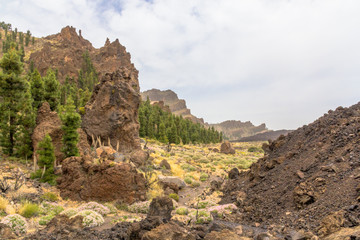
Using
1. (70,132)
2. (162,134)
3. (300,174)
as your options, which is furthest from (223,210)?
(162,134)

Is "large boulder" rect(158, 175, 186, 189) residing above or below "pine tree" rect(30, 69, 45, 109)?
below

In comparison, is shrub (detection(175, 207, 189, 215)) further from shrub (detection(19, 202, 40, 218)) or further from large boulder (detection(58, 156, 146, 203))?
shrub (detection(19, 202, 40, 218))

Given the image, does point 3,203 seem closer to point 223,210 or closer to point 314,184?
point 223,210

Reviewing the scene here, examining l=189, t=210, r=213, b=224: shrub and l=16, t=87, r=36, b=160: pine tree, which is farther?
l=16, t=87, r=36, b=160: pine tree

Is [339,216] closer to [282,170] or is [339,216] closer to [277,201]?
[277,201]

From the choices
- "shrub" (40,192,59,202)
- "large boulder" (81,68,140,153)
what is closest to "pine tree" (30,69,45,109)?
"large boulder" (81,68,140,153)

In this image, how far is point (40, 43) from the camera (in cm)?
12531

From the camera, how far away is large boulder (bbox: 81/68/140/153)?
26859 millimetres

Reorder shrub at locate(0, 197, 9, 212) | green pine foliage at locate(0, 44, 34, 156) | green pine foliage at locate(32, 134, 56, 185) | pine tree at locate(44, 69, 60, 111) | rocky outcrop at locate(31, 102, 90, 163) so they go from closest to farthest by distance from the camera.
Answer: shrub at locate(0, 197, 9, 212), green pine foliage at locate(32, 134, 56, 185), rocky outcrop at locate(31, 102, 90, 163), green pine foliage at locate(0, 44, 34, 156), pine tree at locate(44, 69, 60, 111)

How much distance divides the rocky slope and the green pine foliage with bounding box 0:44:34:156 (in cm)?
1816

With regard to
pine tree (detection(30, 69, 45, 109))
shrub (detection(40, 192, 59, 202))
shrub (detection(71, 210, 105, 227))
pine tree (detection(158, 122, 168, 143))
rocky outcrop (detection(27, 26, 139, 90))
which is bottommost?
shrub (detection(71, 210, 105, 227))

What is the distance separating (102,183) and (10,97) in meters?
→ 14.0

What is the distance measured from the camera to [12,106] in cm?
2081

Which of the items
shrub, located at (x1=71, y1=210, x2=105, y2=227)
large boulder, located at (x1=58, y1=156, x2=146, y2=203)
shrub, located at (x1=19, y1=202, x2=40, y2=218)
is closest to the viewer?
shrub, located at (x1=71, y1=210, x2=105, y2=227)
